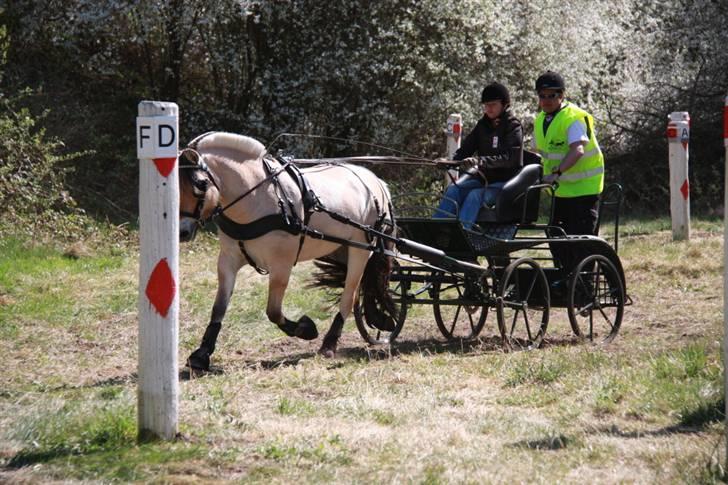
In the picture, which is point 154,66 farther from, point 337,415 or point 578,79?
point 337,415

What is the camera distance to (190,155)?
24.9 feet

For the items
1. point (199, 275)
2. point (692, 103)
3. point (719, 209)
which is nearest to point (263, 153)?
point (199, 275)

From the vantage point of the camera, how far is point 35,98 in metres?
17.1

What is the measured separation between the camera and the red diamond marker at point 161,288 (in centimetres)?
550

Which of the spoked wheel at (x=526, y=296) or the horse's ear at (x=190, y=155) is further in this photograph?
the spoked wheel at (x=526, y=296)

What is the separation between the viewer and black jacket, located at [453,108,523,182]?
9289 millimetres

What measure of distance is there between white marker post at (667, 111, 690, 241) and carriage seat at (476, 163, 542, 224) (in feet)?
20.1

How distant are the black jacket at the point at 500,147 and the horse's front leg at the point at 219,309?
7.60 ft

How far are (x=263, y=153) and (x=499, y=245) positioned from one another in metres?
2.19

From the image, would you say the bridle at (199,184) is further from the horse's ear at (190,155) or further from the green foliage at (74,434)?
the green foliage at (74,434)

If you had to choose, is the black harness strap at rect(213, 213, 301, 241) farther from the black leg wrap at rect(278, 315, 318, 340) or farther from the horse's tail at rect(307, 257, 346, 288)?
the horse's tail at rect(307, 257, 346, 288)

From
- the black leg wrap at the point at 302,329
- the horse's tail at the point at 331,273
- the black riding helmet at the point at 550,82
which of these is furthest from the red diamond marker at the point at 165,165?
the black riding helmet at the point at 550,82

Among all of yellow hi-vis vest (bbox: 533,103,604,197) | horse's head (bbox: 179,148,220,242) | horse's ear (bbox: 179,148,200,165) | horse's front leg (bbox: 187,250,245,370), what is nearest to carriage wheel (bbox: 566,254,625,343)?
A: yellow hi-vis vest (bbox: 533,103,604,197)

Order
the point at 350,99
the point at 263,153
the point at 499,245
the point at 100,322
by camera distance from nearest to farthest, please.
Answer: the point at 263,153 → the point at 499,245 → the point at 100,322 → the point at 350,99
